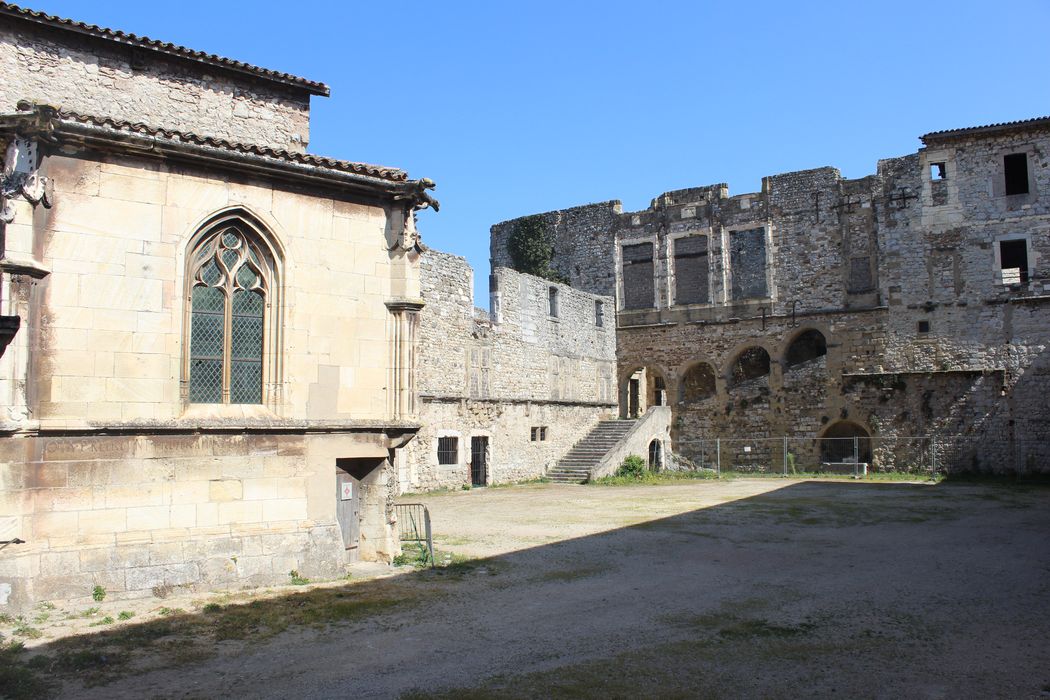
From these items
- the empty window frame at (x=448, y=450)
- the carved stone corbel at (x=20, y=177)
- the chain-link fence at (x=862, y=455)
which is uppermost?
the carved stone corbel at (x=20, y=177)

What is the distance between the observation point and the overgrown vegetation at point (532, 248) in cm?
3441

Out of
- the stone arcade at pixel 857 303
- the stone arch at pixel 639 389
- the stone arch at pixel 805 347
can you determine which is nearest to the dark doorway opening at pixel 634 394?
the stone arch at pixel 639 389

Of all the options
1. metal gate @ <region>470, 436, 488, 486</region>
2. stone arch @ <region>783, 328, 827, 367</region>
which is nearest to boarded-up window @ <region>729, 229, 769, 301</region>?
stone arch @ <region>783, 328, 827, 367</region>

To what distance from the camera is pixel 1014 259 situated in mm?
26844

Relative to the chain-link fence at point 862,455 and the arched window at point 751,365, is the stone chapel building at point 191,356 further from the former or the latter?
the arched window at point 751,365

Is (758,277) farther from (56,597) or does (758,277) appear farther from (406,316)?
(56,597)

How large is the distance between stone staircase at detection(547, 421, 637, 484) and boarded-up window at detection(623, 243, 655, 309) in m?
5.01

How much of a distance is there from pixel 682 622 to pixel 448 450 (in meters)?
15.4

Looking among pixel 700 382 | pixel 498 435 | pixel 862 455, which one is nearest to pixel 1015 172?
pixel 862 455

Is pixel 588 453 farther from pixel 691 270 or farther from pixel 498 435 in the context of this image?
pixel 691 270

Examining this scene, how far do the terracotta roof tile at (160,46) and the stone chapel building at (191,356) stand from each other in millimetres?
4553

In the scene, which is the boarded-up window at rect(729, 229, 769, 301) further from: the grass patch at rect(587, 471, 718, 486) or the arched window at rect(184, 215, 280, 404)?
the arched window at rect(184, 215, 280, 404)

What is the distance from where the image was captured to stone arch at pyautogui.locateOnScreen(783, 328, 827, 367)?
30.0m

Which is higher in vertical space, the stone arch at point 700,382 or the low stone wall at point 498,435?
the stone arch at point 700,382
